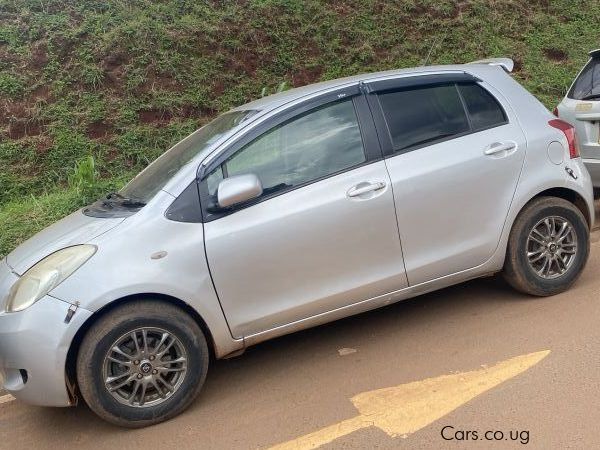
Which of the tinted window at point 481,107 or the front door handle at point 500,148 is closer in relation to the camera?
the front door handle at point 500,148

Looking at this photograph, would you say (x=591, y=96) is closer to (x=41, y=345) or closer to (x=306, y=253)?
(x=306, y=253)

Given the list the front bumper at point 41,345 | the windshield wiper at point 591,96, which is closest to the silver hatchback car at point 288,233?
the front bumper at point 41,345

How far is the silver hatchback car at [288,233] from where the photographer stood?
3279mm

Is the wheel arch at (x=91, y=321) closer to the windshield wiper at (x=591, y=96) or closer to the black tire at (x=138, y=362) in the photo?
the black tire at (x=138, y=362)

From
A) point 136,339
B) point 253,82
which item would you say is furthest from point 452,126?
point 253,82

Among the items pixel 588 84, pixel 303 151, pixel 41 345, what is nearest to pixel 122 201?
pixel 41 345

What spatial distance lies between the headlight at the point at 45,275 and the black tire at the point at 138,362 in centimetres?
32

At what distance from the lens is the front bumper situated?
3.17m

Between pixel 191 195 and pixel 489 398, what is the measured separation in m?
1.98

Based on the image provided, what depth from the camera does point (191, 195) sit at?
3.57 meters

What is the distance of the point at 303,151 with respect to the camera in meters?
3.81

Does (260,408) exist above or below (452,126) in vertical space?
below

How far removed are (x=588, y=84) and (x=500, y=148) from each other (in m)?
2.20

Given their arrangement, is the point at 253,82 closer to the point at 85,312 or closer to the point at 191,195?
the point at 191,195
